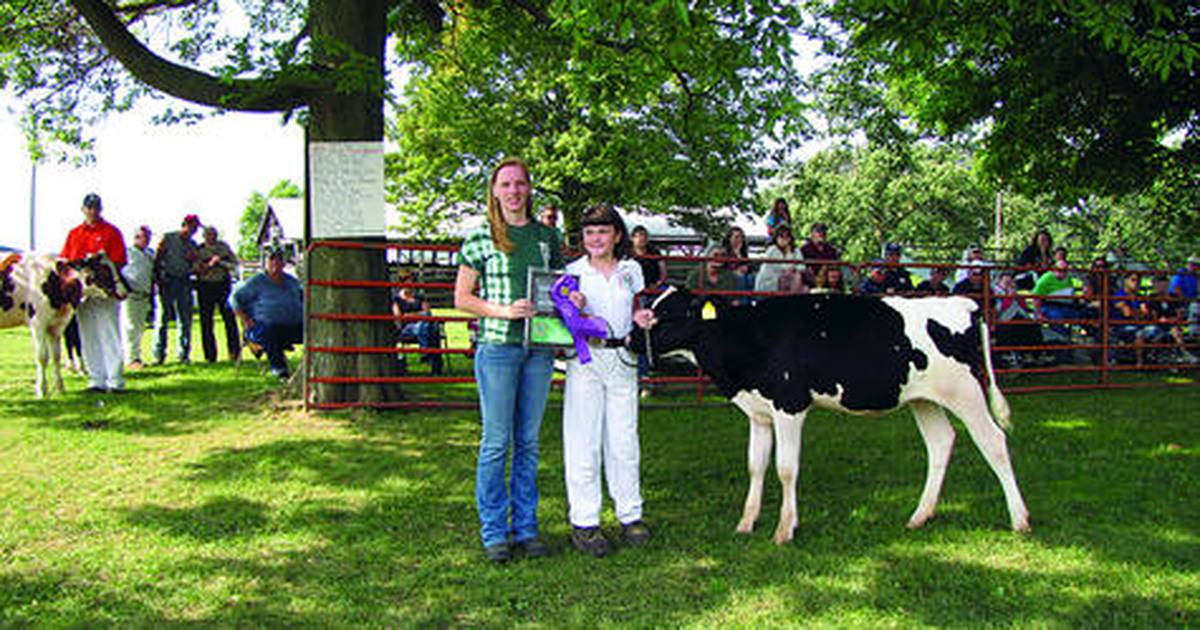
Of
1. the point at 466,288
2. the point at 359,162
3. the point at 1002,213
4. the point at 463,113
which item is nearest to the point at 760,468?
the point at 466,288

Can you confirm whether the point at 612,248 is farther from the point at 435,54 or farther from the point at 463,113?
the point at 463,113

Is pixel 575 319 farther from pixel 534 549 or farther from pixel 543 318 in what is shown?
pixel 534 549

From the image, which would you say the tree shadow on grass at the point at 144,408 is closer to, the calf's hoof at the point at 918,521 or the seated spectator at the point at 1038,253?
the calf's hoof at the point at 918,521

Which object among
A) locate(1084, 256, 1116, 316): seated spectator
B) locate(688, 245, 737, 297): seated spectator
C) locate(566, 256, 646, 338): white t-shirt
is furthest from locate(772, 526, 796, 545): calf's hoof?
locate(1084, 256, 1116, 316): seated spectator

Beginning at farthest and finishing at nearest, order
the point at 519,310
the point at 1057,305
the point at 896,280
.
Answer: the point at 1057,305 < the point at 896,280 < the point at 519,310

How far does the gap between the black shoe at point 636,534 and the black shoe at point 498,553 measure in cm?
68

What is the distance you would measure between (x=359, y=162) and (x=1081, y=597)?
7028 mm

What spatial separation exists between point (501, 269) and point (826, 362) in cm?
197

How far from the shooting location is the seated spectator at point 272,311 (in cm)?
1055

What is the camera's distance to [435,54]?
12.5 metres

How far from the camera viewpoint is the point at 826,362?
491 centimetres

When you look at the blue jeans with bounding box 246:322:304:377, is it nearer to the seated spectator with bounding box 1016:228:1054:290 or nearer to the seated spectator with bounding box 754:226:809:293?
the seated spectator with bounding box 754:226:809:293

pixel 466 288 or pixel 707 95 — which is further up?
pixel 707 95

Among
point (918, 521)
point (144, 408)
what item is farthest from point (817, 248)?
point (144, 408)
